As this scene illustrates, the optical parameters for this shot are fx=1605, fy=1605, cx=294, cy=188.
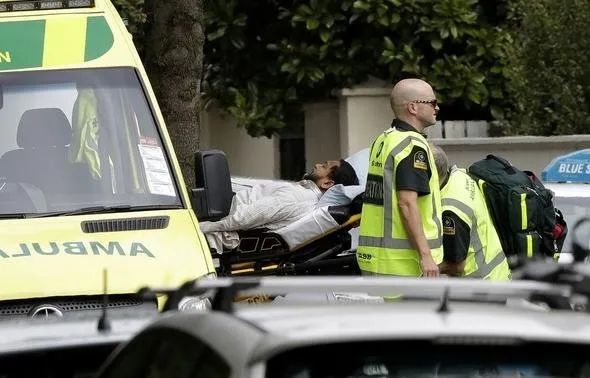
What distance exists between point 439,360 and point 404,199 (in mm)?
4455

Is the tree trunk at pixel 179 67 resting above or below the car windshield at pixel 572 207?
above

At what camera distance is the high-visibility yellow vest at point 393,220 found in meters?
7.97

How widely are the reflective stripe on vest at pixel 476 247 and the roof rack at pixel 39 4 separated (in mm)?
2230

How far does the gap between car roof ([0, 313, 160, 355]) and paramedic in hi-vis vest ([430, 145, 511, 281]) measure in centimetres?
367

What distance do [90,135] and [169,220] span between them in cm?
71

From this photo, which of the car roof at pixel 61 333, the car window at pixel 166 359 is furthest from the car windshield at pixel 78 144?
the car window at pixel 166 359

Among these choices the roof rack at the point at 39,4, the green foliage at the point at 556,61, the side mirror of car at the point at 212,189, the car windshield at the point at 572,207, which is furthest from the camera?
the green foliage at the point at 556,61

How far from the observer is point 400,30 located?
18.5 m

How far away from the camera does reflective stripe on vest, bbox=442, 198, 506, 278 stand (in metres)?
8.43

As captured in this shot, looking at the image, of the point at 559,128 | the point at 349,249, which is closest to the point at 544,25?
the point at 559,128

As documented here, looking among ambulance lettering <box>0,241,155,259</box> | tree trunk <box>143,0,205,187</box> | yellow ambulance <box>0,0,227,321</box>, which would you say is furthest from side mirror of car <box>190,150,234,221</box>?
tree trunk <box>143,0,205,187</box>

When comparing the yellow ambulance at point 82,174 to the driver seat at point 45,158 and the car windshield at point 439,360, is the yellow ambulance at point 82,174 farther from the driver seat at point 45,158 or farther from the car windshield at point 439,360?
the car windshield at point 439,360

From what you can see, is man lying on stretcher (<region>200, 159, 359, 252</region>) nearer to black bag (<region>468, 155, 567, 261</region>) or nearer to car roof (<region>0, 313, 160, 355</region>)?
black bag (<region>468, 155, 567, 261</region>)

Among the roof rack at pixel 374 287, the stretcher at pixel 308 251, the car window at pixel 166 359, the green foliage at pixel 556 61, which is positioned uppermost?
the green foliage at pixel 556 61
